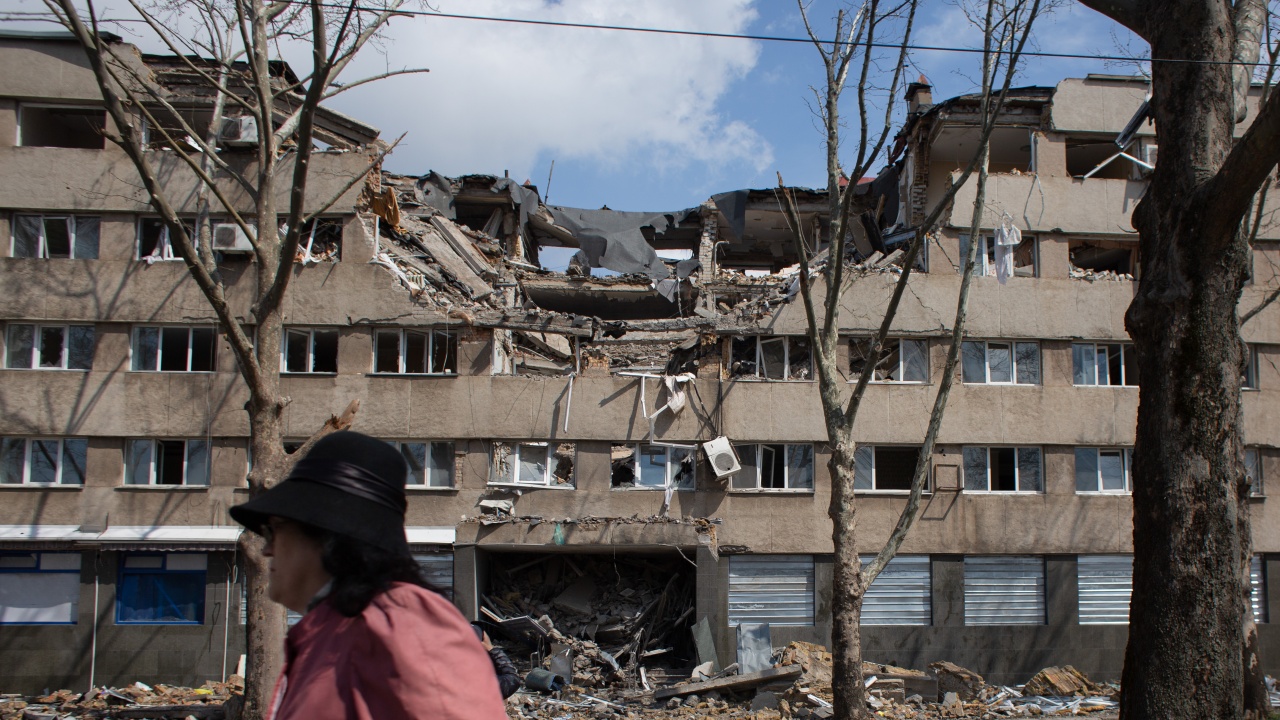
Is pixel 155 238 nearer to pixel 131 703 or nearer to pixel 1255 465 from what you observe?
pixel 131 703

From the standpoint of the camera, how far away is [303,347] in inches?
842

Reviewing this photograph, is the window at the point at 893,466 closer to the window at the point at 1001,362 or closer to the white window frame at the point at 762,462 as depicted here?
the white window frame at the point at 762,462

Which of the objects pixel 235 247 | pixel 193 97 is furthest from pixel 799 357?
pixel 193 97

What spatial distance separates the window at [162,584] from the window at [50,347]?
463cm

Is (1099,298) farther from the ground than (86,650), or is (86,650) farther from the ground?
(1099,298)

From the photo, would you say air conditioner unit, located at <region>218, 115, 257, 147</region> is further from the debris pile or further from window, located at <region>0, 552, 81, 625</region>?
the debris pile

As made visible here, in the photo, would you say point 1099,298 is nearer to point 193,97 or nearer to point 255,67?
point 255,67

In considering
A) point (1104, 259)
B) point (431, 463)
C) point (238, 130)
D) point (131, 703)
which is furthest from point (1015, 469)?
point (238, 130)

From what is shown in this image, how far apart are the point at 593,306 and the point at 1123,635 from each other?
1641cm

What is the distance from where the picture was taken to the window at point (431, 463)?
2075 centimetres

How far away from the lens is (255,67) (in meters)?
13.1

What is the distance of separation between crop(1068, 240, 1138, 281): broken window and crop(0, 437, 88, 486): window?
23.5 m

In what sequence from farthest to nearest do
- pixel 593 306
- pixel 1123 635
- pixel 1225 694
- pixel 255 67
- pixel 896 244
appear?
pixel 593 306 → pixel 896 244 → pixel 1123 635 → pixel 255 67 → pixel 1225 694

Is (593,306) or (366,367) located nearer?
(366,367)
